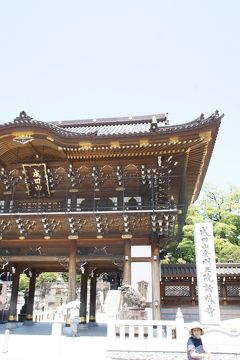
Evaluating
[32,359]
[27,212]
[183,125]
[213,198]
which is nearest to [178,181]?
[183,125]

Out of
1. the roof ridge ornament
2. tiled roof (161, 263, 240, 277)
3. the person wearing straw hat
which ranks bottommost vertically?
the person wearing straw hat

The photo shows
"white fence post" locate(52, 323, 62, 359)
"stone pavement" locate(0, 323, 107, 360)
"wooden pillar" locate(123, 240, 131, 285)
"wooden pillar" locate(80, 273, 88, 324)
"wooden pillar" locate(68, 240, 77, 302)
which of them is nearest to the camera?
"white fence post" locate(52, 323, 62, 359)

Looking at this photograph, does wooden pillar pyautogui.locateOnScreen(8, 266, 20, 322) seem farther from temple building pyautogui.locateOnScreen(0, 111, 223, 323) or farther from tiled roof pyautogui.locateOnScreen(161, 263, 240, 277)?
tiled roof pyautogui.locateOnScreen(161, 263, 240, 277)

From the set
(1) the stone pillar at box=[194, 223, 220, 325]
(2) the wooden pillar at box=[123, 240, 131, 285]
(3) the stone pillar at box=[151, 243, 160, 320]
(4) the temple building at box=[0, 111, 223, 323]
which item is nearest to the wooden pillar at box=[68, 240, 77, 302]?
(4) the temple building at box=[0, 111, 223, 323]

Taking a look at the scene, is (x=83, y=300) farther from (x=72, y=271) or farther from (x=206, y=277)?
(x=206, y=277)

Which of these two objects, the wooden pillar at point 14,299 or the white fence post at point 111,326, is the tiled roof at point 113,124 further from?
the white fence post at point 111,326

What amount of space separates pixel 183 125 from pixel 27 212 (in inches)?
311

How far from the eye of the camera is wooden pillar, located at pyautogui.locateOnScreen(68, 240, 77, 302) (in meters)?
14.8

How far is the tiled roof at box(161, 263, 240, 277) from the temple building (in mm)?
2188

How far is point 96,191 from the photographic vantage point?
52.5 feet

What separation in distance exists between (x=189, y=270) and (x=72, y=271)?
616 cm

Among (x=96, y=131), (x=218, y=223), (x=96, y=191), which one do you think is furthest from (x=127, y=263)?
(x=218, y=223)

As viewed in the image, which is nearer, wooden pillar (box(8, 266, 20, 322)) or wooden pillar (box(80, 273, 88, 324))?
wooden pillar (box(8, 266, 20, 322))

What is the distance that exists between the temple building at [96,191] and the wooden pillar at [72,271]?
0.15 ft
